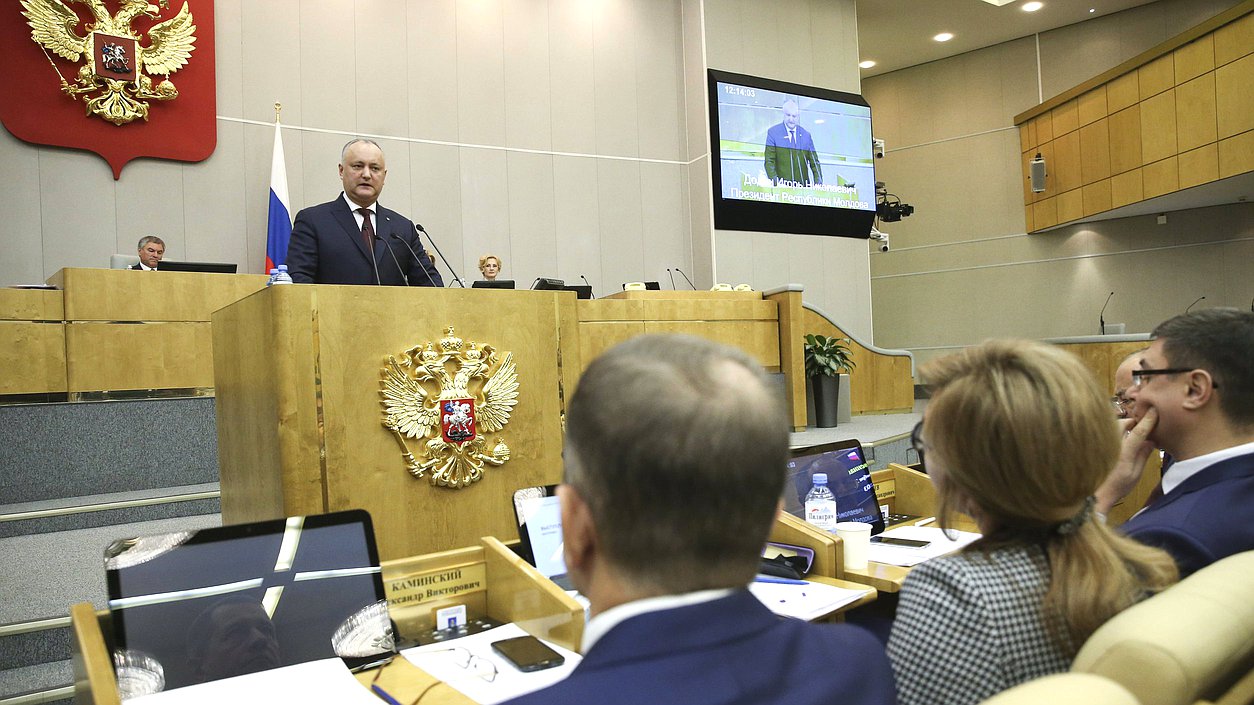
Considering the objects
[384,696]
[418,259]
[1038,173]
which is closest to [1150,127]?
[1038,173]

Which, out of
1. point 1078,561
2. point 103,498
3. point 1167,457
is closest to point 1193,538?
point 1078,561

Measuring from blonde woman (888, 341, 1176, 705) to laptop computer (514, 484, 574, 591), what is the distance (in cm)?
86

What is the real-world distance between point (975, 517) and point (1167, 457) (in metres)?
1.23

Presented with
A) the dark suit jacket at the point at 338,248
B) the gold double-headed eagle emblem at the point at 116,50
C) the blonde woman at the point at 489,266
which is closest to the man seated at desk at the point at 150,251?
the gold double-headed eagle emblem at the point at 116,50

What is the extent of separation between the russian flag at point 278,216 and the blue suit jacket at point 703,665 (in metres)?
6.11

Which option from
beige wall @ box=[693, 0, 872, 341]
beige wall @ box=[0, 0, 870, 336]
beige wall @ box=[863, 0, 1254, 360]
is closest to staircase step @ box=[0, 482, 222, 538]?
beige wall @ box=[0, 0, 870, 336]

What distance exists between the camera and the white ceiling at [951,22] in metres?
9.52

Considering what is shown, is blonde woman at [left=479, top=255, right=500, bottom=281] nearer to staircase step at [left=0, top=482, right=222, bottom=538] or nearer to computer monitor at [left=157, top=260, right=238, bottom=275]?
computer monitor at [left=157, top=260, right=238, bottom=275]

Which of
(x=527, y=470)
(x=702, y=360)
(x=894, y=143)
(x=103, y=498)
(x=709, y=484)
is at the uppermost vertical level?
(x=894, y=143)

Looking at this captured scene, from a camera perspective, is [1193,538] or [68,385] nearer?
[1193,538]

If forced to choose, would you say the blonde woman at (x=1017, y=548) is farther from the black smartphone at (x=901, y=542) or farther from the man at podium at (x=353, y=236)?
the man at podium at (x=353, y=236)

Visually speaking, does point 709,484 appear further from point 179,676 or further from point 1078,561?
point 179,676

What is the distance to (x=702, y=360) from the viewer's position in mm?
719

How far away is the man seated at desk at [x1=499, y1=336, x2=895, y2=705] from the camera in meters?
0.68
